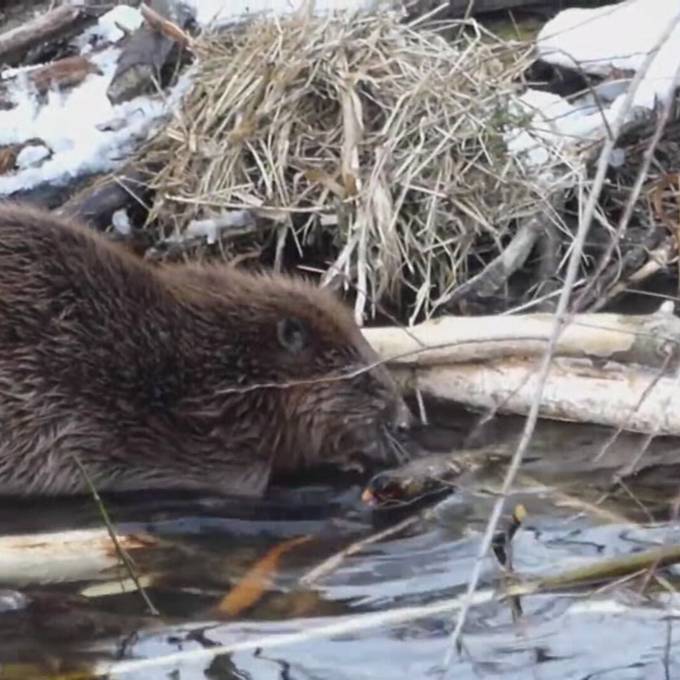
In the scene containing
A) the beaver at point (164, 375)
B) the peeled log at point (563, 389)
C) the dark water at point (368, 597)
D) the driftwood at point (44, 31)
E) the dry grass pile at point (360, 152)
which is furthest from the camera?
the driftwood at point (44, 31)

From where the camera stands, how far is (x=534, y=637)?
407 cm

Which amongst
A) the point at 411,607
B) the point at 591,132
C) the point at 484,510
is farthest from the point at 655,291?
the point at 411,607

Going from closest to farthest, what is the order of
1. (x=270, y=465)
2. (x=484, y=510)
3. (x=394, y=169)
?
(x=484, y=510), (x=270, y=465), (x=394, y=169)

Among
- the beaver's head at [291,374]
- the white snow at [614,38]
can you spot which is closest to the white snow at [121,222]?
the beaver's head at [291,374]

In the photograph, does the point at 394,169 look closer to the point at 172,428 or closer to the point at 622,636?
the point at 172,428

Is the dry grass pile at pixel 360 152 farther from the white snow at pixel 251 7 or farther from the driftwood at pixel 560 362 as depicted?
the driftwood at pixel 560 362

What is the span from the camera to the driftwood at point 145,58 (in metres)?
6.59

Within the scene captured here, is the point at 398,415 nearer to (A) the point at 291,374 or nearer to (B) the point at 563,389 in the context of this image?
(A) the point at 291,374

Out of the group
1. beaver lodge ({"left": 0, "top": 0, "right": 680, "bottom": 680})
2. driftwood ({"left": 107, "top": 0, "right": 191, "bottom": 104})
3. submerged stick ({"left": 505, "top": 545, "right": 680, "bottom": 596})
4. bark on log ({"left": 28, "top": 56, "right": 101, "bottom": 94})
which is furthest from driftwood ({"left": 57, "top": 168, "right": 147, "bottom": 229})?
submerged stick ({"left": 505, "top": 545, "right": 680, "bottom": 596})

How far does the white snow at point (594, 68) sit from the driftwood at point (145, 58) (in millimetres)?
1199

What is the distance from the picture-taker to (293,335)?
5152 mm

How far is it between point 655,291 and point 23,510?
2.09 m

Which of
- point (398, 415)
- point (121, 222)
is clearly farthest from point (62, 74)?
point (398, 415)

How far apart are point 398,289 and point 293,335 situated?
0.83m
